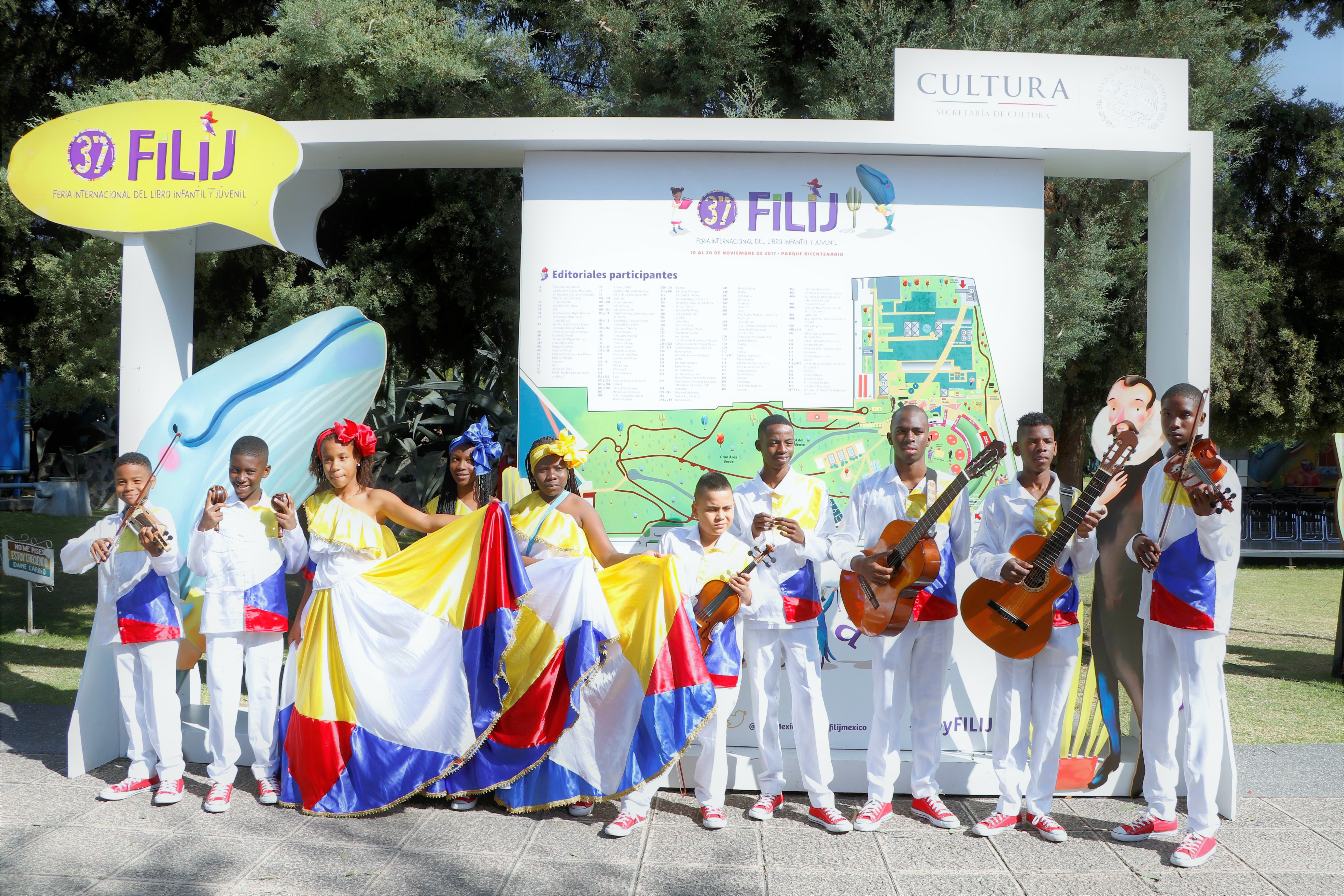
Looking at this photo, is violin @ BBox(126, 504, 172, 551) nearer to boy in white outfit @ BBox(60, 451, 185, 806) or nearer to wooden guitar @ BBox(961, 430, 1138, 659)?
boy in white outfit @ BBox(60, 451, 185, 806)

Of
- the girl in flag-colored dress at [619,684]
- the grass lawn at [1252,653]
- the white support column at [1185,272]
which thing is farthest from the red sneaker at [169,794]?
the white support column at [1185,272]

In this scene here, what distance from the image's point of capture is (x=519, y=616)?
448 cm

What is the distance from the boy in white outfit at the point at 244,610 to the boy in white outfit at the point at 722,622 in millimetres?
1772

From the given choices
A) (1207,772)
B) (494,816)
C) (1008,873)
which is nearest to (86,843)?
(494,816)

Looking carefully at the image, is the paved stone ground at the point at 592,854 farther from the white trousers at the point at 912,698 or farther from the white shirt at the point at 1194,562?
the white shirt at the point at 1194,562

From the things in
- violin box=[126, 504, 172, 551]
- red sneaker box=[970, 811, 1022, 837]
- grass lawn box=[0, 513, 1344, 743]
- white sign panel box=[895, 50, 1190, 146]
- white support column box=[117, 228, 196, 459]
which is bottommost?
grass lawn box=[0, 513, 1344, 743]

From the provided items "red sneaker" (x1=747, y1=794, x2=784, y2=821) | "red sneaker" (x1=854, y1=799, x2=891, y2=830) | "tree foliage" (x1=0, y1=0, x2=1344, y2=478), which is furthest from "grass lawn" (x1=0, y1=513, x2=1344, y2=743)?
"red sneaker" (x1=747, y1=794, x2=784, y2=821)

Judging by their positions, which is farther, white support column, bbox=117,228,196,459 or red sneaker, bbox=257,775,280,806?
white support column, bbox=117,228,196,459

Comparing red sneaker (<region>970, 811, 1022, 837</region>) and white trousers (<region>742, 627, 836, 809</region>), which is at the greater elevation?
white trousers (<region>742, 627, 836, 809</region>)

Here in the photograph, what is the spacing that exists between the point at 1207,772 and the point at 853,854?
1.59 m

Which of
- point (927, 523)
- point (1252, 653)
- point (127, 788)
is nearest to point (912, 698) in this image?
point (927, 523)

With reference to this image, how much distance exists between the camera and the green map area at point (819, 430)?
5.24 meters

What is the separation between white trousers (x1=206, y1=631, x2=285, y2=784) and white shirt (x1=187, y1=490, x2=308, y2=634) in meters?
0.10

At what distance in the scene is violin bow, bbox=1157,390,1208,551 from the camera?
4246mm
